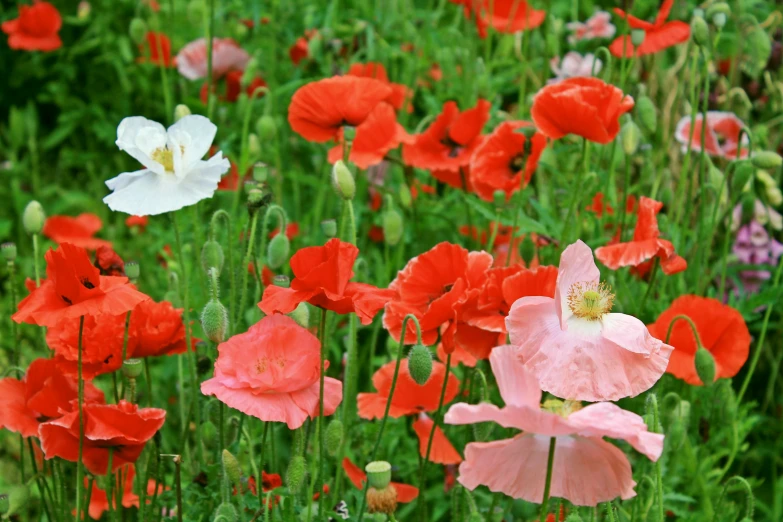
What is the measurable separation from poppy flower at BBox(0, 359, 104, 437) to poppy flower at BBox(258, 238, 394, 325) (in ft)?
1.36

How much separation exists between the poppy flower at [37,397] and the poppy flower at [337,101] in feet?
2.38

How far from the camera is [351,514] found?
1.73 meters

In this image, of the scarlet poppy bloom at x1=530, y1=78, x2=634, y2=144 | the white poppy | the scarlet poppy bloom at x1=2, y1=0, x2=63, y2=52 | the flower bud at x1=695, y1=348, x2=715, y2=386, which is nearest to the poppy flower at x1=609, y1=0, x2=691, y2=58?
the scarlet poppy bloom at x1=530, y1=78, x2=634, y2=144

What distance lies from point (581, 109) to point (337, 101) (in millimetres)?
505

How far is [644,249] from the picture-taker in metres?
1.69

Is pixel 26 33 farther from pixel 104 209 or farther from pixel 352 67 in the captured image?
pixel 352 67

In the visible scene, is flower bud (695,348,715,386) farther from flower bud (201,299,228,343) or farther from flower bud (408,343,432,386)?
flower bud (201,299,228,343)

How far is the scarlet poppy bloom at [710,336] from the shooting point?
192 centimetres

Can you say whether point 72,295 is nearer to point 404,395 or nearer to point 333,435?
point 333,435

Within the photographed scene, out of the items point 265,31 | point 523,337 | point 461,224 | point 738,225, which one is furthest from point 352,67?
point 523,337

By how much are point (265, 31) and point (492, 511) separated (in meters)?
2.29

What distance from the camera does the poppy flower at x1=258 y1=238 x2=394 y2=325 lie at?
4.32ft

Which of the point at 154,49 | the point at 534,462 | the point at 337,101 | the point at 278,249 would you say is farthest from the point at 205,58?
the point at 534,462

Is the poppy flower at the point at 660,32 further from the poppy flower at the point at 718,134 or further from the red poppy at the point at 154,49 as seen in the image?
the red poppy at the point at 154,49
